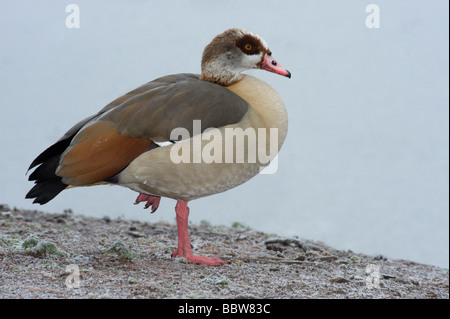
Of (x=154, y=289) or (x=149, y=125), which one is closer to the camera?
(x=154, y=289)

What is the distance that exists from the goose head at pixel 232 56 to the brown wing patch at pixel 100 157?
3.55ft

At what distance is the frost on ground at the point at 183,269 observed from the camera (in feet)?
14.7

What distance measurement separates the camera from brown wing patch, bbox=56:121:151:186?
4871 mm

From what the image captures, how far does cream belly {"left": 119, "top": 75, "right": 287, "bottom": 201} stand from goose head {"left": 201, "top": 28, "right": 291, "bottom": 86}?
44 cm

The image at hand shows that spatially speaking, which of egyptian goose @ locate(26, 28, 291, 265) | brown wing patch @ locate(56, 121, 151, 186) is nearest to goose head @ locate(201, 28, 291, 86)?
egyptian goose @ locate(26, 28, 291, 265)

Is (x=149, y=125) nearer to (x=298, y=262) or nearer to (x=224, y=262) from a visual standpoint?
(x=224, y=262)

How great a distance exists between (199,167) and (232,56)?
1235 millimetres

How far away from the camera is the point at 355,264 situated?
602 cm

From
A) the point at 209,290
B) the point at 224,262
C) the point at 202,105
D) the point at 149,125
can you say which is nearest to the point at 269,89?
the point at 202,105

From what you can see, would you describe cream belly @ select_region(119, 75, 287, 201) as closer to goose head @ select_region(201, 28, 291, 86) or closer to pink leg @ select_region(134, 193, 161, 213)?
goose head @ select_region(201, 28, 291, 86)

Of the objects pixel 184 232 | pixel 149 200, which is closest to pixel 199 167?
pixel 184 232

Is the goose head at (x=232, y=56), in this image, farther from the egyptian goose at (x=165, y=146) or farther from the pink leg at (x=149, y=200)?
the pink leg at (x=149, y=200)

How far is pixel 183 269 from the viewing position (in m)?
5.11

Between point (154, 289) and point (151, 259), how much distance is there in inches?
41.6
